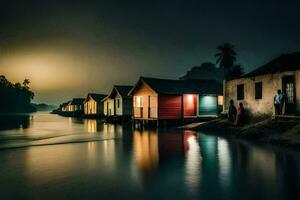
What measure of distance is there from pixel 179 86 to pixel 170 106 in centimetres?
340

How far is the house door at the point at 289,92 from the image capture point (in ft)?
72.4

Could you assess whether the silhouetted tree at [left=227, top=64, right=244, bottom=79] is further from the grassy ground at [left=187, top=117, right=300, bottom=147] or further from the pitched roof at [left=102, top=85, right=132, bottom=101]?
the grassy ground at [left=187, top=117, right=300, bottom=147]

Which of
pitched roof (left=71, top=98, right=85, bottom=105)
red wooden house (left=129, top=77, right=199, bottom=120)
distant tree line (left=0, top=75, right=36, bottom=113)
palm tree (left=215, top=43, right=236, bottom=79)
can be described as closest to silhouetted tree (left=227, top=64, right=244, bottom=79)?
palm tree (left=215, top=43, right=236, bottom=79)

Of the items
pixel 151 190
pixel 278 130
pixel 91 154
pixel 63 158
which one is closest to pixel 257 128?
pixel 278 130

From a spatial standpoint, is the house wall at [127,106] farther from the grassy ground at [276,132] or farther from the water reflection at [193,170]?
the water reflection at [193,170]

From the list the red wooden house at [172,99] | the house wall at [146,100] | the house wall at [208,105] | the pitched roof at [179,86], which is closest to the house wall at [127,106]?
the red wooden house at [172,99]

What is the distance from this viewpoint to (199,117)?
118ft

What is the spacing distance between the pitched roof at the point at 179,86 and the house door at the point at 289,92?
13.7 m

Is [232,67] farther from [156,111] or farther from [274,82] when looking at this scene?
[274,82]

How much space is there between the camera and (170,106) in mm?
34344

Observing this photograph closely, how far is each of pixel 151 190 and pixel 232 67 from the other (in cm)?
6852

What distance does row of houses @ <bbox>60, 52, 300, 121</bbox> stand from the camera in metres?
22.9

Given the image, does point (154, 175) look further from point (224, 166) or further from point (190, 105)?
point (190, 105)

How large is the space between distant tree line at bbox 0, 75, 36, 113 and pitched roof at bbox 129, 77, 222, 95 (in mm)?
124152
